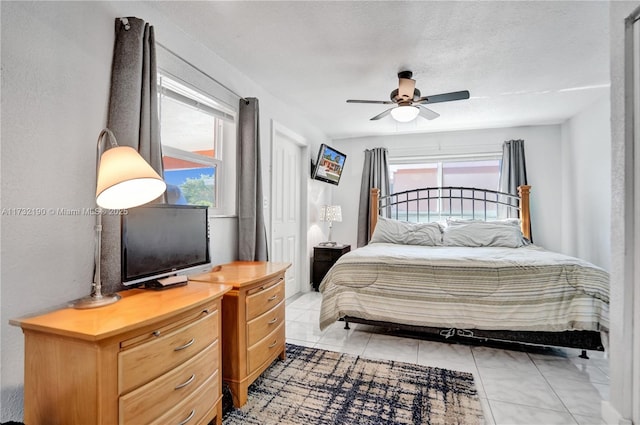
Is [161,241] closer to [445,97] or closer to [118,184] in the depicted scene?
[118,184]

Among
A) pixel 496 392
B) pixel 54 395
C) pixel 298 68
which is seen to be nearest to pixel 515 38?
pixel 298 68

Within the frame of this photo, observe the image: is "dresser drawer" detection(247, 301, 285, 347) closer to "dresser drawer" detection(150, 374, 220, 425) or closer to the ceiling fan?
"dresser drawer" detection(150, 374, 220, 425)

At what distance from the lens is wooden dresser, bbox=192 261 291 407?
1.82 meters

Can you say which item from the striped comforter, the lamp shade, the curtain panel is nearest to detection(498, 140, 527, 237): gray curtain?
the curtain panel

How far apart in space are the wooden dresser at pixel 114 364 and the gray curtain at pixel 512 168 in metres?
4.63

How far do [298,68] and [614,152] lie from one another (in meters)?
2.34

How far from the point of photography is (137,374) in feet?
3.84

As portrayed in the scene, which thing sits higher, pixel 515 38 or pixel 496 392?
pixel 515 38

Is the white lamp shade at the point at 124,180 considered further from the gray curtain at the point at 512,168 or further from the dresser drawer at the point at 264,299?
the gray curtain at the point at 512,168

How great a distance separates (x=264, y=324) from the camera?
6.73ft

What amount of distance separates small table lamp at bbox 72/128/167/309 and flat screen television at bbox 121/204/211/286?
125 mm

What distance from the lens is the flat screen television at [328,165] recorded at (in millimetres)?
4551

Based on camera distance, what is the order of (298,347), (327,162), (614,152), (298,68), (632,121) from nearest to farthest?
(632,121) → (614,152) → (298,347) → (298,68) → (327,162)

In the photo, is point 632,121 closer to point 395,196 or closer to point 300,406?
point 300,406
